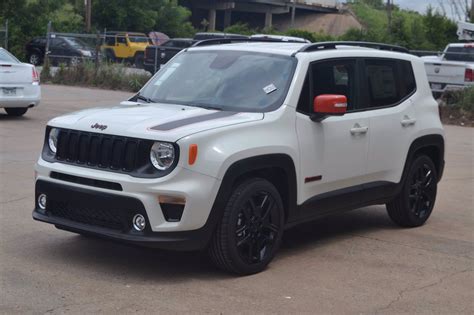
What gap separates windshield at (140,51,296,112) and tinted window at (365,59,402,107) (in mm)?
1069

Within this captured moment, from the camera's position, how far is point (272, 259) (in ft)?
23.4

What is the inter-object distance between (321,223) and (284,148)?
2.21m

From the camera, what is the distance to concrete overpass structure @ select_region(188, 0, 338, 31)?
78.8 m

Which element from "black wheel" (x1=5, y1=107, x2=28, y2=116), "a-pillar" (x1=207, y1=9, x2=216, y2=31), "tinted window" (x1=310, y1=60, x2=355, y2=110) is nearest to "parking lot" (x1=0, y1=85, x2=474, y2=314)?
"tinted window" (x1=310, y1=60, x2=355, y2=110)

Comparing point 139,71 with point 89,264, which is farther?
point 139,71

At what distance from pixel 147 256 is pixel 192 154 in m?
1.39

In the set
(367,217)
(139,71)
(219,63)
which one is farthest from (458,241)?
(139,71)

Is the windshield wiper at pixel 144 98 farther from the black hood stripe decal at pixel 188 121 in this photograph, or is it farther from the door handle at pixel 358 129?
the door handle at pixel 358 129

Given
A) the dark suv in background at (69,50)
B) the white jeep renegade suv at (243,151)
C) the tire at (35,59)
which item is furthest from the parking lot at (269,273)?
the tire at (35,59)

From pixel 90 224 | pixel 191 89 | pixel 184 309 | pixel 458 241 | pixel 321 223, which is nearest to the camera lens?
pixel 184 309

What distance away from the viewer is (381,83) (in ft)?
27.6

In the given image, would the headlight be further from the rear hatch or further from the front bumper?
the rear hatch

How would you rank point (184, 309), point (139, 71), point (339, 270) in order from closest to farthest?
point (184, 309)
point (339, 270)
point (139, 71)

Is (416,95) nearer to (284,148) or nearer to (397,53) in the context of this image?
(397,53)
